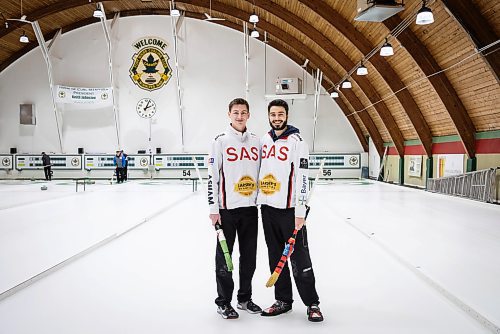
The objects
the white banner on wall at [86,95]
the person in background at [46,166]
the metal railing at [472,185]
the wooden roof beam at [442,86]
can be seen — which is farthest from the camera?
the white banner on wall at [86,95]

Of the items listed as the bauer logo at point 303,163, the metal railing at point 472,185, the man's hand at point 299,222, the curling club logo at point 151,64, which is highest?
the curling club logo at point 151,64

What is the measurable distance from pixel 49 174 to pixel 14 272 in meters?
19.8

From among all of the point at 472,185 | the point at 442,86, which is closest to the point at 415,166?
the point at 472,185

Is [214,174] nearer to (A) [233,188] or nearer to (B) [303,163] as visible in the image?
(A) [233,188]

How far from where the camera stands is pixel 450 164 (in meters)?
14.5

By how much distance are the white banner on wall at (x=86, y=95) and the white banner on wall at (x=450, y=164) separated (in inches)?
677

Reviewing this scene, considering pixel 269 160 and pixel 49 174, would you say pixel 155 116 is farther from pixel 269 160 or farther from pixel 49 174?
pixel 269 160

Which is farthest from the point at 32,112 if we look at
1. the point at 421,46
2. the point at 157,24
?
the point at 421,46

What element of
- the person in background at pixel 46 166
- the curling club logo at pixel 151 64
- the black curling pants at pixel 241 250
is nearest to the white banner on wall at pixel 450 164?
the black curling pants at pixel 241 250

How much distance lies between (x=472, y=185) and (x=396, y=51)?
16.8 ft

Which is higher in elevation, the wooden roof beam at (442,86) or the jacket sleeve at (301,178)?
the wooden roof beam at (442,86)

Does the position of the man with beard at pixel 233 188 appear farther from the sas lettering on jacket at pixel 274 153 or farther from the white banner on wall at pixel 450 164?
the white banner on wall at pixel 450 164

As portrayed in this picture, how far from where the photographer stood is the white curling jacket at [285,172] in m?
3.29

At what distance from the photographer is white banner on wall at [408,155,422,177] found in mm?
17062
